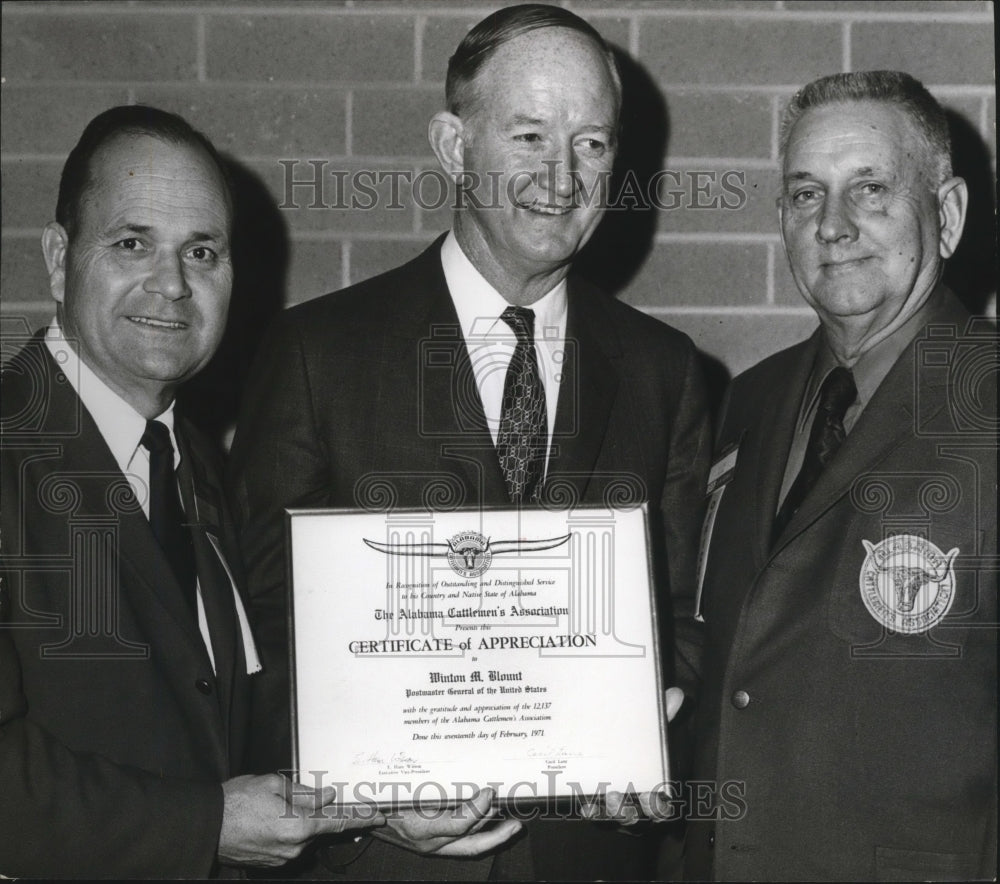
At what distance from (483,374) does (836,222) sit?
835 mm

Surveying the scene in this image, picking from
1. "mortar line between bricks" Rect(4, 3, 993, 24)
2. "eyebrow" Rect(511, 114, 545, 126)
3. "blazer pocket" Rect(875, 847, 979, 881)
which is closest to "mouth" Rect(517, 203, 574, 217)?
"eyebrow" Rect(511, 114, 545, 126)

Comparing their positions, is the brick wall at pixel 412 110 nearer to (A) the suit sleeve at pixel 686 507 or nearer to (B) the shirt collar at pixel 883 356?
(A) the suit sleeve at pixel 686 507

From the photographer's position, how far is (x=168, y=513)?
214 centimetres

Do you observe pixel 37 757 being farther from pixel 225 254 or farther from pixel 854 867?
pixel 854 867

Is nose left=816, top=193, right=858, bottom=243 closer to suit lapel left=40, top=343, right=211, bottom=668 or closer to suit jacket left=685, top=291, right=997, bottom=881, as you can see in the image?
suit jacket left=685, top=291, right=997, bottom=881

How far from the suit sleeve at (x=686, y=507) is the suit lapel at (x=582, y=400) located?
211mm

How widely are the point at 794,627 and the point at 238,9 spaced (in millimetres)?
2148

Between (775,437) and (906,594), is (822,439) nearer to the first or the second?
(775,437)

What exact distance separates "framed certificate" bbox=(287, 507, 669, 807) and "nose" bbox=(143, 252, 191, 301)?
535mm

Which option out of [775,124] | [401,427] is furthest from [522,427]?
[775,124]

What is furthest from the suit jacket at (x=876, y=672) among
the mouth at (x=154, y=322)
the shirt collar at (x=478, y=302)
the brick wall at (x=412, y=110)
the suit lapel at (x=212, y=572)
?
the mouth at (x=154, y=322)

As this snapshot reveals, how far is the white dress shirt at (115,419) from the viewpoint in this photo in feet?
6.99

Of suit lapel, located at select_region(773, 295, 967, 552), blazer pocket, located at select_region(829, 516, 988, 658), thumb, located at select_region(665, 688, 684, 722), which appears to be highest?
suit lapel, located at select_region(773, 295, 967, 552)

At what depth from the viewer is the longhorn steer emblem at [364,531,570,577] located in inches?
80.6
